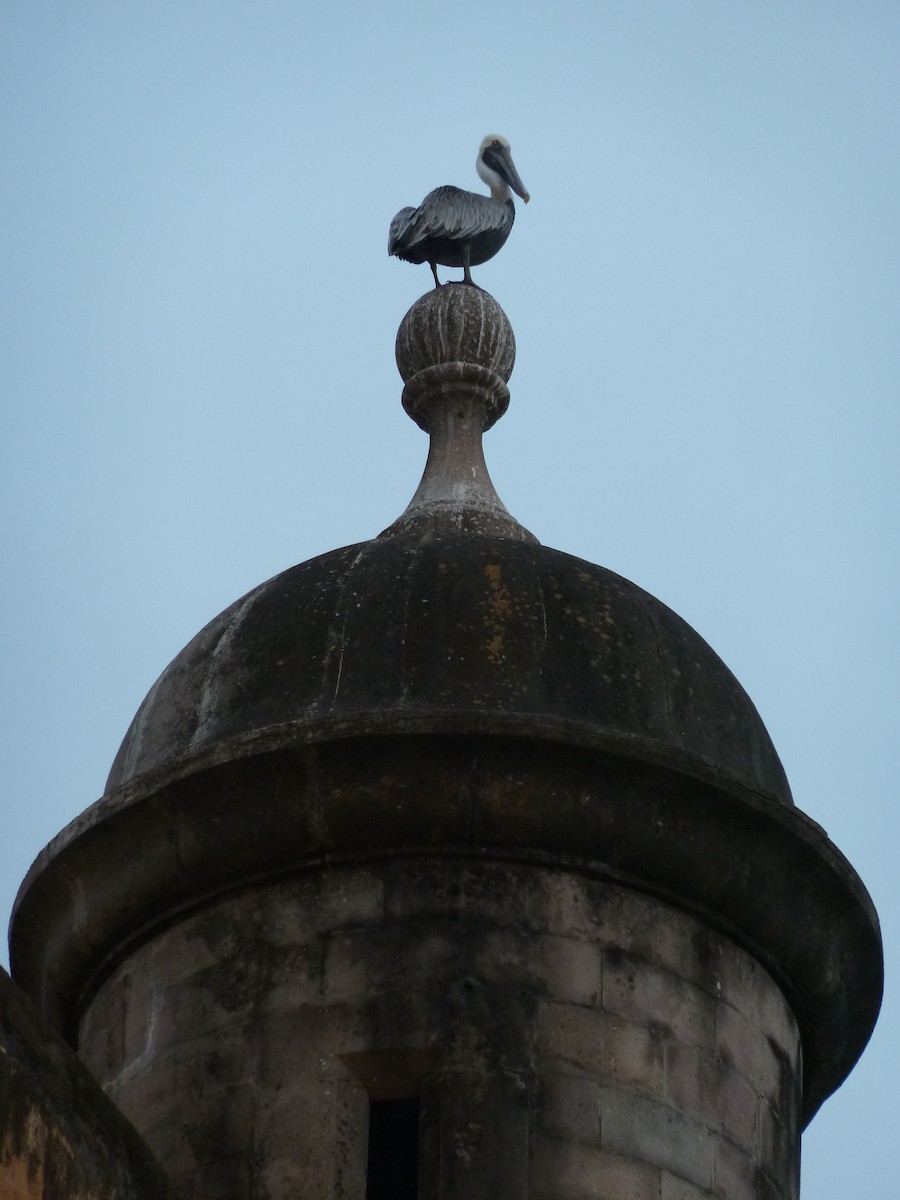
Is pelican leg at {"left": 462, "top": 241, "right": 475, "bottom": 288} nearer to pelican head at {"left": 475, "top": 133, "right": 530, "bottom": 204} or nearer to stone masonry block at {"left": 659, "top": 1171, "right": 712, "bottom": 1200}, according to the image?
pelican head at {"left": 475, "top": 133, "right": 530, "bottom": 204}

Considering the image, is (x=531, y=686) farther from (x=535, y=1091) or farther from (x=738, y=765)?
(x=535, y=1091)

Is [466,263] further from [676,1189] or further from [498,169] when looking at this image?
[676,1189]

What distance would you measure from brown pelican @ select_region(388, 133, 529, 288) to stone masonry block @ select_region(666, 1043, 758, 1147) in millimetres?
4510

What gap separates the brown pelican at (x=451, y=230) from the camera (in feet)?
40.7

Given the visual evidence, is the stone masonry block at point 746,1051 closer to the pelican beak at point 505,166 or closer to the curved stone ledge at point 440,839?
the curved stone ledge at point 440,839

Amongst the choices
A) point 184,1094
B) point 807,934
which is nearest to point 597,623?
point 807,934

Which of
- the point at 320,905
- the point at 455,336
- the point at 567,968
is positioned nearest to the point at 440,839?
the point at 320,905

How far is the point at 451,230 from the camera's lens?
12.4 metres

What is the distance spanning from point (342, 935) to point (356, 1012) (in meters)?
0.29

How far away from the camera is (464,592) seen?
9.46 m

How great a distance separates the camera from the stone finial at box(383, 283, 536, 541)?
1141 centimetres

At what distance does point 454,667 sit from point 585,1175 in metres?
1.76

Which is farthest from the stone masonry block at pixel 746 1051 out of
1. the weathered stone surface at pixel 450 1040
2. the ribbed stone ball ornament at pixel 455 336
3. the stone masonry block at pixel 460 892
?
the ribbed stone ball ornament at pixel 455 336

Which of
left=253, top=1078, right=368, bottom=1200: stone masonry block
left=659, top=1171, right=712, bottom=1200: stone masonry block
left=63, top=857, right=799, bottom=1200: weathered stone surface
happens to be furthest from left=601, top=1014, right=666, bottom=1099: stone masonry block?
left=253, top=1078, right=368, bottom=1200: stone masonry block
